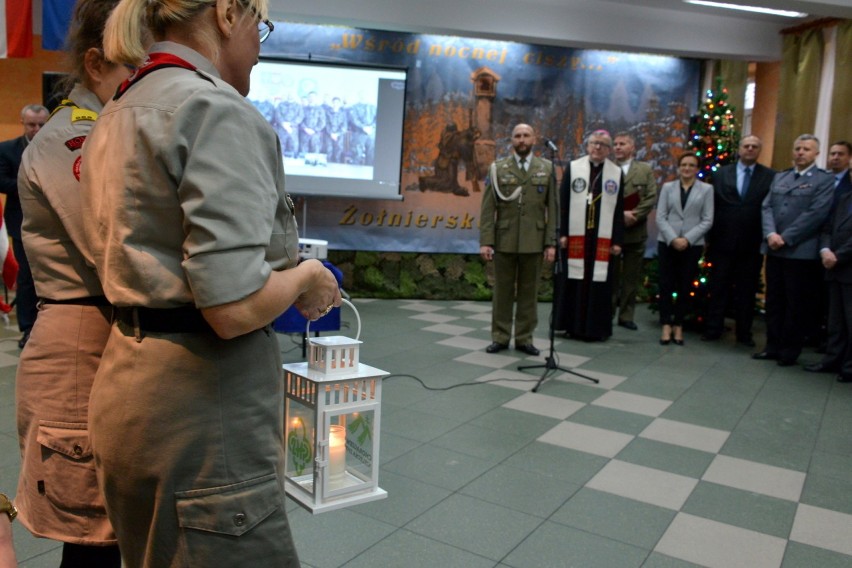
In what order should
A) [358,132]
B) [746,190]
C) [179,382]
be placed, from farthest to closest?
1. [358,132]
2. [746,190]
3. [179,382]

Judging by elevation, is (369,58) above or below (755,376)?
above

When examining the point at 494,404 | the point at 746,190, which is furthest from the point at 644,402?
the point at 746,190

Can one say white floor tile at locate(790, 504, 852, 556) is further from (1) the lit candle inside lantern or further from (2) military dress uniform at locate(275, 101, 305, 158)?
(2) military dress uniform at locate(275, 101, 305, 158)

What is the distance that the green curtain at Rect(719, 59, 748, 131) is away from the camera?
8.30 m

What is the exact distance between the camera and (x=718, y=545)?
8.28 ft

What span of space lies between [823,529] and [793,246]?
336cm

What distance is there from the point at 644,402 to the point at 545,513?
1.84 metres

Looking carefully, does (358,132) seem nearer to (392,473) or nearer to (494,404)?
(494,404)

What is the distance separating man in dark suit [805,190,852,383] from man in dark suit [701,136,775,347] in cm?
76

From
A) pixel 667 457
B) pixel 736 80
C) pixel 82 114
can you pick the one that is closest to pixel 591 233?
pixel 667 457

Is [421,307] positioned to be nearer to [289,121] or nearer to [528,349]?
[528,349]

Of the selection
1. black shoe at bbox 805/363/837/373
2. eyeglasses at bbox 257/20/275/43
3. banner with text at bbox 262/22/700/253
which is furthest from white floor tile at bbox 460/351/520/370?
eyeglasses at bbox 257/20/275/43

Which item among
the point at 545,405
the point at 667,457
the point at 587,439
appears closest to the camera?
the point at 667,457

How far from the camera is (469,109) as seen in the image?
7914 mm
